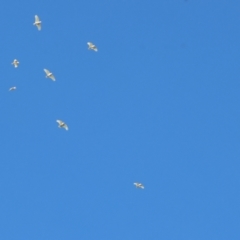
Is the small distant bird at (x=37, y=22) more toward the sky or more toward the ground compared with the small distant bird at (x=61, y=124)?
more toward the sky

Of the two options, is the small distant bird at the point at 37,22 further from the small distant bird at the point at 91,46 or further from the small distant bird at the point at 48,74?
the small distant bird at the point at 91,46

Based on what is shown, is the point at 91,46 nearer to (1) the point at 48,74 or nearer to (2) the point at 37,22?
(1) the point at 48,74

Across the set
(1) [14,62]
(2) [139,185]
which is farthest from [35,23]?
(2) [139,185]

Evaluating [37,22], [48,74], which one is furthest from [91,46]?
[37,22]

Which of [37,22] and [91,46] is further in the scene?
[37,22]

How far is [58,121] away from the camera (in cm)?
6519

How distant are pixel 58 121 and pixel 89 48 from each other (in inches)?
197

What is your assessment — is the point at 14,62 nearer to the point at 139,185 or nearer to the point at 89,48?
the point at 89,48

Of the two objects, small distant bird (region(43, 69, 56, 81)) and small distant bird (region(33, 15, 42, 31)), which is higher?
small distant bird (region(33, 15, 42, 31))

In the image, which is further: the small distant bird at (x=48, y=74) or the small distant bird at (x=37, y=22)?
the small distant bird at (x=48, y=74)

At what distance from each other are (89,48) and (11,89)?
585 cm

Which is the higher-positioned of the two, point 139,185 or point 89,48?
point 89,48

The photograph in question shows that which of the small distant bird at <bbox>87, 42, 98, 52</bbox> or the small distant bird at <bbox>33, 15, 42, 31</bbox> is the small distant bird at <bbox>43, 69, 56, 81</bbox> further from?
the small distant bird at <bbox>87, 42, 98, 52</bbox>

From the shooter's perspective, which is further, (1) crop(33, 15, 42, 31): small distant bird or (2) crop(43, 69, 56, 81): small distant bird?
(2) crop(43, 69, 56, 81): small distant bird
